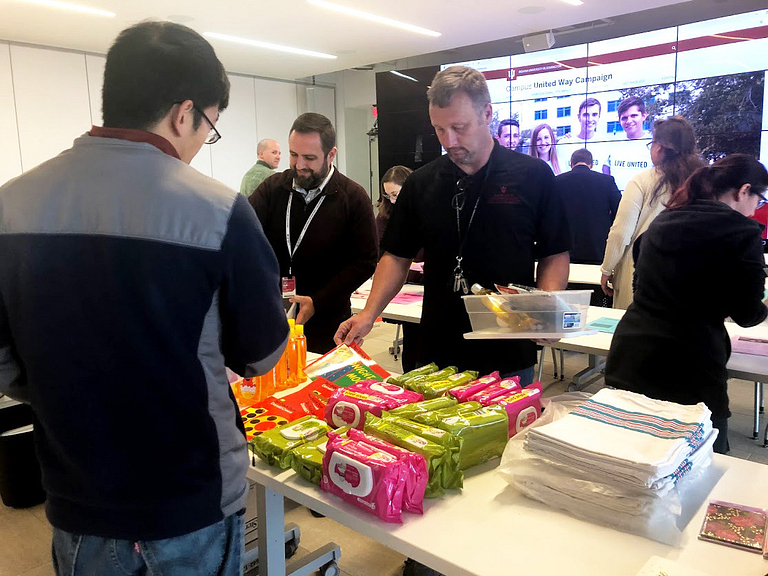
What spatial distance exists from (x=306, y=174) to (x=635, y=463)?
1.95 metres

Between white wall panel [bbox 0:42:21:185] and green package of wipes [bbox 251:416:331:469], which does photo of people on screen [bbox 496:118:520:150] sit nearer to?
white wall panel [bbox 0:42:21:185]

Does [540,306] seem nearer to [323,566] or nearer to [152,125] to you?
[152,125]

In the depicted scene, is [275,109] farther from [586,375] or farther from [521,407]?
[521,407]

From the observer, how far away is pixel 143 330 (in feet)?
3.04

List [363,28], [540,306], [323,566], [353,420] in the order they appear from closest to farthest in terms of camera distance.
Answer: [353,420] → [540,306] → [323,566] → [363,28]

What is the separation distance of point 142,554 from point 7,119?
8027mm

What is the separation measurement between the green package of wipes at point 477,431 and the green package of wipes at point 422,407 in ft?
0.21

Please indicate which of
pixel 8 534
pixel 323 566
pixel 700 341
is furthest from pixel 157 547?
pixel 8 534

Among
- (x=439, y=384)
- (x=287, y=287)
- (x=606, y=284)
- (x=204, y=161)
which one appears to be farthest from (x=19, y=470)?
(x=204, y=161)

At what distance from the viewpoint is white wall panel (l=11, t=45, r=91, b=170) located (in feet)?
24.6

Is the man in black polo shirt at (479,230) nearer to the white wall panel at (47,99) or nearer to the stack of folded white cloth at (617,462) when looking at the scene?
the stack of folded white cloth at (617,462)

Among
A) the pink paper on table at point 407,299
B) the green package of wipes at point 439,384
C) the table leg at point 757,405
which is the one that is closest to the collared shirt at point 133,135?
the green package of wipes at point 439,384

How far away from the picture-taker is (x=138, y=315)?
0.92 m

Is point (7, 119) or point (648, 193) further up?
point (7, 119)
